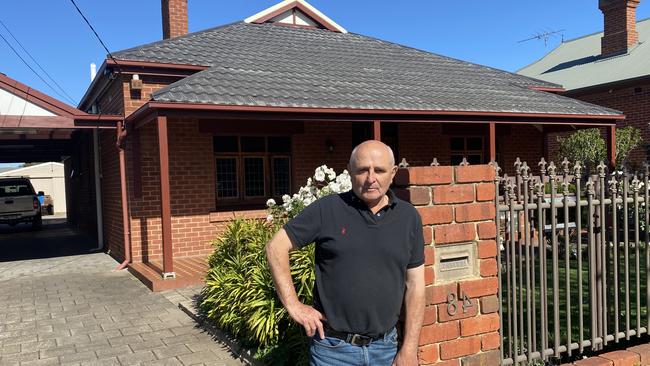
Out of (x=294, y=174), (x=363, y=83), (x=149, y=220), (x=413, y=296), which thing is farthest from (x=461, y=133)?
(x=413, y=296)

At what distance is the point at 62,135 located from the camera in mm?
12742

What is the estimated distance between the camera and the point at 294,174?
10625mm

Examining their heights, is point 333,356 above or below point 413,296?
below

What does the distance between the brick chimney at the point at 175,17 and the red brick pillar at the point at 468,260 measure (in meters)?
11.8

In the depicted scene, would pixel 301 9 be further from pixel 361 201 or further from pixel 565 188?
pixel 361 201

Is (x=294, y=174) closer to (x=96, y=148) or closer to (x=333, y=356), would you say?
(x=96, y=148)

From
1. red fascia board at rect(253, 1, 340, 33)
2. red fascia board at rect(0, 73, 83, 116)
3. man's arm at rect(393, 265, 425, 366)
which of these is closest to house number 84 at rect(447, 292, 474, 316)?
man's arm at rect(393, 265, 425, 366)

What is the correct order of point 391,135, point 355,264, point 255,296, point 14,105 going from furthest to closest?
point 391,135 → point 14,105 → point 255,296 → point 355,264

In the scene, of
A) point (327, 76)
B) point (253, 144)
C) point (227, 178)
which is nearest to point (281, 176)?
point (253, 144)

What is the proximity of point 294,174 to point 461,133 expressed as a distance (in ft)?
15.1

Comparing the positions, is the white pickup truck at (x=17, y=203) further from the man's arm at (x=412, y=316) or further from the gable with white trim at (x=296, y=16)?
the man's arm at (x=412, y=316)

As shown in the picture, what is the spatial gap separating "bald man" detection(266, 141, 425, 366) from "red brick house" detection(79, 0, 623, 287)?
557 cm

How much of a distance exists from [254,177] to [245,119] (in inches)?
74.4

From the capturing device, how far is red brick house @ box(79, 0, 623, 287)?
8.54 meters
